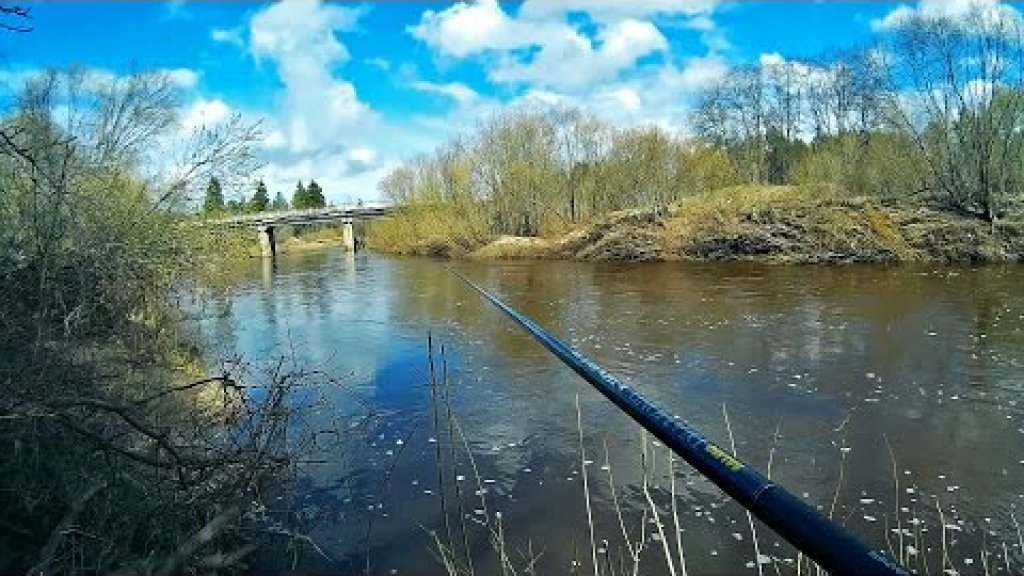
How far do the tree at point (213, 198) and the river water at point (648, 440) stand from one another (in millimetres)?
3164

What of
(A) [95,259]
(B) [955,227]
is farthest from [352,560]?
(B) [955,227]

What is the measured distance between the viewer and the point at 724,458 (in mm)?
1226

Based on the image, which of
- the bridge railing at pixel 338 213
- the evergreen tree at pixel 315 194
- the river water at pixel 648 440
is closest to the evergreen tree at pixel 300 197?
the evergreen tree at pixel 315 194

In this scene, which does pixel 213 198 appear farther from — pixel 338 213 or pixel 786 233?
pixel 338 213

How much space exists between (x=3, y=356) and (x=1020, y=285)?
24486 mm

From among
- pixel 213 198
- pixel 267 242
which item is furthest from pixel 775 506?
pixel 267 242

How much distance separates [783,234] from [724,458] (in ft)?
117

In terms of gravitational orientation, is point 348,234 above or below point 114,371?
above

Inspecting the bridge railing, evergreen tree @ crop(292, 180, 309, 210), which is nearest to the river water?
the bridge railing

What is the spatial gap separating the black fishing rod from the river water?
1.73 m

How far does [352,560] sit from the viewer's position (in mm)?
6336

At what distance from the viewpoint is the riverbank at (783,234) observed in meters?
29.6

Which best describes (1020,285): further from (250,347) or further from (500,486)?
(250,347)

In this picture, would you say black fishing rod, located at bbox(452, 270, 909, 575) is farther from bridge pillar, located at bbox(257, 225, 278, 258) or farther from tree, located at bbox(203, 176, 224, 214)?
bridge pillar, located at bbox(257, 225, 278, 258)
